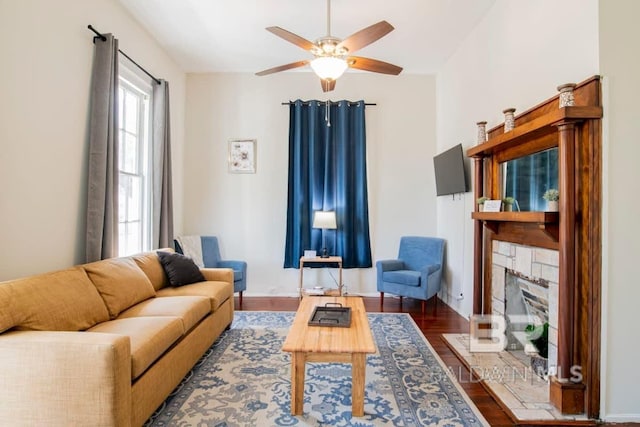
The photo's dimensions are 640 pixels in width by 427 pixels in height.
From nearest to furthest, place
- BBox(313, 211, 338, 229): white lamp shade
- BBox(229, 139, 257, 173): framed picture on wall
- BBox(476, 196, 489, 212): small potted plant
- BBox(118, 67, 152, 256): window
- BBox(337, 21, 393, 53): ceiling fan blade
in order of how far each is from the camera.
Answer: BBox(337, 21, 393, 53): ceiling fan blade < BBox(476, 196, 489, 212): small potted plant < BBox(118, 67, 152, 256): window < BBox(313, 211, 338, 229): white lamp shade < BBox(229, 139, 257, 173): framed picture on wall

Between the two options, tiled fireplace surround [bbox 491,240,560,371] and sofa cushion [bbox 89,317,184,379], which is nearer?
sofa cushion [bbox 89,317,184,379]

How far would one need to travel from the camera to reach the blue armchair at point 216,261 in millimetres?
4109

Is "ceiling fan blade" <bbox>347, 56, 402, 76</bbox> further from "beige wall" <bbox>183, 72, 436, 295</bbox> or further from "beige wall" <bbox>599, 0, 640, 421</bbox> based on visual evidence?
"beige wall" <bbox>183, 72, 436, 295</bbox>

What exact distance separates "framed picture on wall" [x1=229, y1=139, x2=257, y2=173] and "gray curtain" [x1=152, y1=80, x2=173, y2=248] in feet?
3.34

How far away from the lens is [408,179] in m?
4.85

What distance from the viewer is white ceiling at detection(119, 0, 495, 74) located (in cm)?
319

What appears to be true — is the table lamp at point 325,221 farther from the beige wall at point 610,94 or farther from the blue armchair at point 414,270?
the beige wall at point 610,94

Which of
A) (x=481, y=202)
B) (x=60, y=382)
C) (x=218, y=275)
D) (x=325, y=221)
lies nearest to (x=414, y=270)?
(x=325, y=221)

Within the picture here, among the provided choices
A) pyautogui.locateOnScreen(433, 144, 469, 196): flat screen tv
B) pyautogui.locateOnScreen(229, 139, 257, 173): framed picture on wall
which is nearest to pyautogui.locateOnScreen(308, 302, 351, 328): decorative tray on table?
pyautogui.locateOnScreen(433, 144, 469, 196): flat screen tv

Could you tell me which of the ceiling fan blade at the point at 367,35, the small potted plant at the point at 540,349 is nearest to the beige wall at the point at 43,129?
the ceiling fan blade at the point at 367,35

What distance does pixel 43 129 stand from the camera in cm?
232

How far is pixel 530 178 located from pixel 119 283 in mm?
3359

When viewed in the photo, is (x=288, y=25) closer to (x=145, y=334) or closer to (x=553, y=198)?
(x=553, y=198)

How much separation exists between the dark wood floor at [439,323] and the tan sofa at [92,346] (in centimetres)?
177
